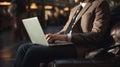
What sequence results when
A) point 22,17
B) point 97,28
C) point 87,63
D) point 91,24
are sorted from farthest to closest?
point 22,17, point 91,24, point 97,28, point 87,63

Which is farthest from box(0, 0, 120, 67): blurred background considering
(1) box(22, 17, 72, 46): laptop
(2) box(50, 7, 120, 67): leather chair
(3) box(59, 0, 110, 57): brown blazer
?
(2) box(50, 7, 120, 67): leather chair

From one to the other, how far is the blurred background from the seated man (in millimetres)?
2923

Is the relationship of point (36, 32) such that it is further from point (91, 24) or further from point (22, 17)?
point (22, 17)

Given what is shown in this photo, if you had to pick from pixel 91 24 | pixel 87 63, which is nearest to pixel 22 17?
pixel 91 24

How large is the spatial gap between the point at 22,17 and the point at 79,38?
634 centimetres

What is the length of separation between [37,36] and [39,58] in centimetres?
21

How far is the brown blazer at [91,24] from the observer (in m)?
3.34

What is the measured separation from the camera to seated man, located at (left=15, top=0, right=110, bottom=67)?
3266 millimetres

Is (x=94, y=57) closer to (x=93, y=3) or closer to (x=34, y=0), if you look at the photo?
(x=93, y=3)

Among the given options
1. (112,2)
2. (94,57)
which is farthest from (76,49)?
(112,2)

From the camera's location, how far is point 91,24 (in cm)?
347

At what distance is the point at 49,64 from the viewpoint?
3148 mm

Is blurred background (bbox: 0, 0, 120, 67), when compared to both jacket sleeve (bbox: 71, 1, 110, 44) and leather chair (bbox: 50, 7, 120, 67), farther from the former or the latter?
leather chair (bbox: 50, 7, 120, 67)

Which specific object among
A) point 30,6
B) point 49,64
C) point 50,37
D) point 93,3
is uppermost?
point 30,6
